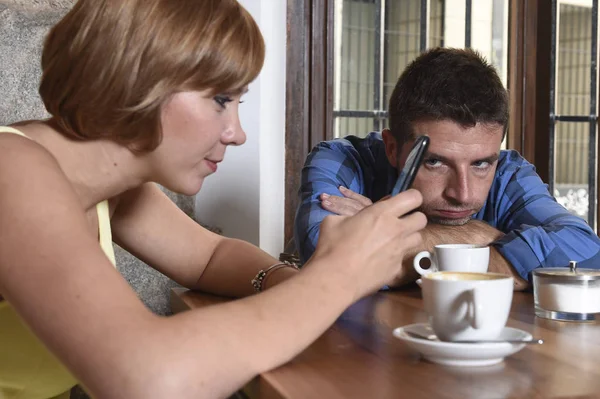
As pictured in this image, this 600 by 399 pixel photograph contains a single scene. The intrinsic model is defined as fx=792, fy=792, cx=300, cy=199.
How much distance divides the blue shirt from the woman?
41 centimetres

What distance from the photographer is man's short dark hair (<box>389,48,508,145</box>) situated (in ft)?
5.62

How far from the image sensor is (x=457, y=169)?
1.69 meters

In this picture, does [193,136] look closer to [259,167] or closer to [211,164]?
[211,164]

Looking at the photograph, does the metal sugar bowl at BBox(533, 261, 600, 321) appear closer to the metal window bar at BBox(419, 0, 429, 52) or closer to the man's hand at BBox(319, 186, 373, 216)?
the man's hand at BBox(319, 186, 373, 216)

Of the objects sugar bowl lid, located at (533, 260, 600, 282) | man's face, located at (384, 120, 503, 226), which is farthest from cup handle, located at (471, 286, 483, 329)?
man's face, located at (384, 120, 503, 226)

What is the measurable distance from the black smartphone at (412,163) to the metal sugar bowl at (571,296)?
0.90 feet

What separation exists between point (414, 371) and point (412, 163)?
297 millimetres

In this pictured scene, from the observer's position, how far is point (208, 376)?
2.63 ft

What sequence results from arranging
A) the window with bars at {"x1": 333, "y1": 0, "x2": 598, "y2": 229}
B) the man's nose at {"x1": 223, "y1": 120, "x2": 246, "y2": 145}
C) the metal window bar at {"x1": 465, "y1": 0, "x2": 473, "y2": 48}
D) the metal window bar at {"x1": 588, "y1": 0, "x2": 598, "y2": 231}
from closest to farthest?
the man's nose at {"x1": 223, "y1": 120, "x2": 246, "y2": 145}, the window with bars at {"x1": 333, "y1": 0, "x2": 598, "y2": 229}, the metal window bar at {"x1": 465, "y1": 0, "x2": 473, "y2": 48}, the metal window bar at {"x1": 588, "y1": 0, "x2": 598, "y2": 231}

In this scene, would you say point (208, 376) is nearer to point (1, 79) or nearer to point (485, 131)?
point (485, 131)

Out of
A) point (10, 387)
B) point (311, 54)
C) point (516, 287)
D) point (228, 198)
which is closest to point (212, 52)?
point (10, 387)

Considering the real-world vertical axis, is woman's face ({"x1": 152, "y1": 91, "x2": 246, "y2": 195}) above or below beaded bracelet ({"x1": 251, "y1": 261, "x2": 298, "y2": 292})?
above

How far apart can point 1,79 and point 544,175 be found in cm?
177


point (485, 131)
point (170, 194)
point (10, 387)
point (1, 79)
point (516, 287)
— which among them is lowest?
point (10, 387)
